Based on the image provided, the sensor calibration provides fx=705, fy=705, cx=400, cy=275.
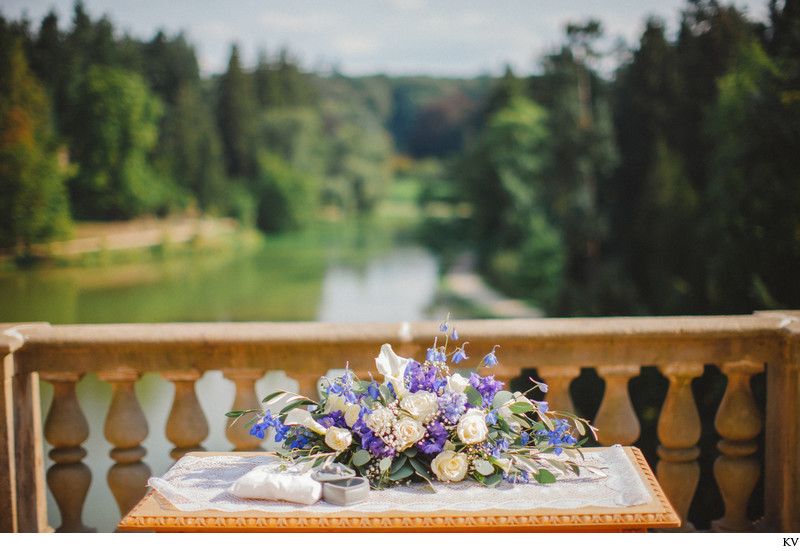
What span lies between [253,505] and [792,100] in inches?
232

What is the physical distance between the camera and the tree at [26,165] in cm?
562

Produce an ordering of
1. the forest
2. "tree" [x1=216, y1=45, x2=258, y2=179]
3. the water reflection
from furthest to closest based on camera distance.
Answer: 1. the water reflection
2. "tree" [x1=216, y1=45, x2=258, y2=179]
3. the forest

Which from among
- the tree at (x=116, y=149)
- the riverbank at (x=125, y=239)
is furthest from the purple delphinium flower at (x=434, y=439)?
the tree at (x=116, y=149)

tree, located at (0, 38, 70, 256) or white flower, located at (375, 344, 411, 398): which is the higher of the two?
tree, located at (0, 38, 70, 256)

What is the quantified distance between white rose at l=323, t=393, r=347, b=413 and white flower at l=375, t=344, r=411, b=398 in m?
0.12

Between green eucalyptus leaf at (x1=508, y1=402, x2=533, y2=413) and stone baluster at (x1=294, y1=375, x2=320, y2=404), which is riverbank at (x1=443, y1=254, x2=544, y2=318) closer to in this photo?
stone baluster at (x1=294, y1=375, x2=320, y2=404)

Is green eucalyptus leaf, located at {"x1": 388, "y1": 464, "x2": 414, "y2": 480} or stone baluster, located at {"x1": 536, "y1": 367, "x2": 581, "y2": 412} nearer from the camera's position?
green eucalyptus leaf, located at {"x1": 388, "y1": 464, "x2": 414, "y2": 480}

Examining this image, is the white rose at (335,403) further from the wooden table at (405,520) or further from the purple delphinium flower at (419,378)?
the wooden table at (405,520)

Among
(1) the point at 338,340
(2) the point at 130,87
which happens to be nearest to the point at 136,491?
(1) the point at 338,340

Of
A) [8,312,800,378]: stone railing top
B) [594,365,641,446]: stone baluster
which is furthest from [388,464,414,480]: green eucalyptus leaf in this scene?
[594,365,641,446]: stone baluster

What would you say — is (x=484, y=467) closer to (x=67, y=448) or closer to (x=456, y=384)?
(x=456, y=384)

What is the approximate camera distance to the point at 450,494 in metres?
1.62

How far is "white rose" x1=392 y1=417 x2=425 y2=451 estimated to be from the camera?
5.25 feet
